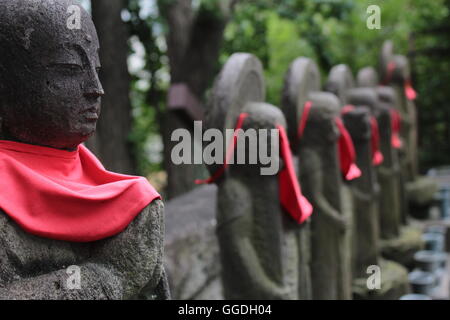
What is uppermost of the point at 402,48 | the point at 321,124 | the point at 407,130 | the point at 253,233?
the point at 402,48

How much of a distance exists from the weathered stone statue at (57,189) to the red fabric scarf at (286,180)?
51.0 inches

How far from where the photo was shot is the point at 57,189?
183 cm

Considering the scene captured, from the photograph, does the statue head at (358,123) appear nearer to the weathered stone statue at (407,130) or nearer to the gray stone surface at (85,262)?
the weathered stone statue at (407,130)

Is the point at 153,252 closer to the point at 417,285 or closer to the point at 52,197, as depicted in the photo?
the point at 52,197

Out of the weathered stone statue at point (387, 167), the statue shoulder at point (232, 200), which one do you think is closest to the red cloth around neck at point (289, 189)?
the statue shoulder at point (232, 200)

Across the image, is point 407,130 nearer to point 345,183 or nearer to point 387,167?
point 387,167

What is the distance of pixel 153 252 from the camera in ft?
6.41

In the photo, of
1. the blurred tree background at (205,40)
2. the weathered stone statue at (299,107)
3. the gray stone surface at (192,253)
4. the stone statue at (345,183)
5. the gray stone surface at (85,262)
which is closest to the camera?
the gray stone surface at (85,262)

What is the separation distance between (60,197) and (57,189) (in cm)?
3

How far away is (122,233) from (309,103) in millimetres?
2491

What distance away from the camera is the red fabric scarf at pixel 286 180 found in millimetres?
3230

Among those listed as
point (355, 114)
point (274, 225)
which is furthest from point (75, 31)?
point (355, 114)

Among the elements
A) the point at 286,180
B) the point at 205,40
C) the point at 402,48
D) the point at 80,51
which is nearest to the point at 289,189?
the point at 286,180

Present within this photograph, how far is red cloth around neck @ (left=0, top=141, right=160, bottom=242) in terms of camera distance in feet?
5.87
